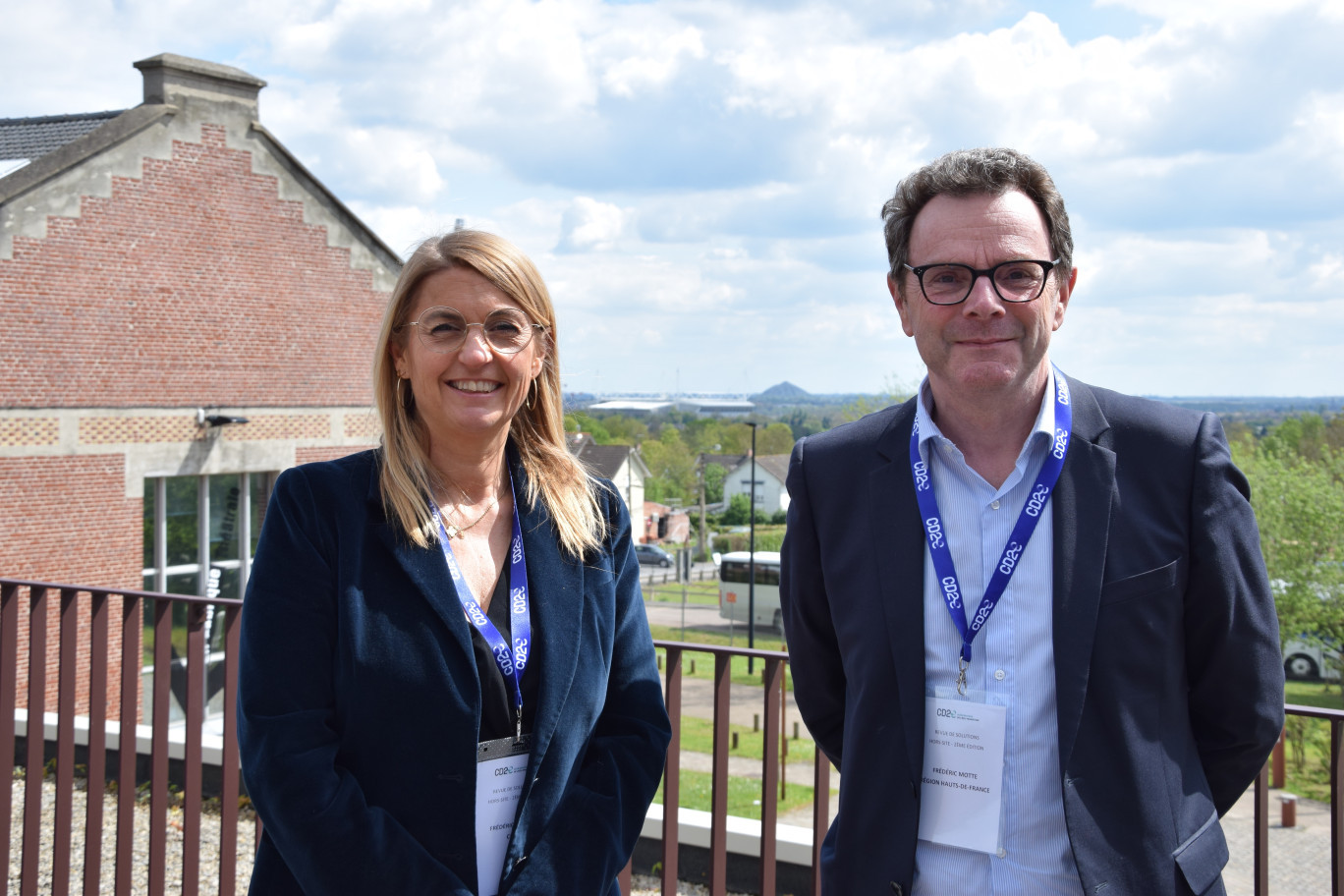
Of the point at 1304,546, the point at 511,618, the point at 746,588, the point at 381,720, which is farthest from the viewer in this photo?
the point at 746,588

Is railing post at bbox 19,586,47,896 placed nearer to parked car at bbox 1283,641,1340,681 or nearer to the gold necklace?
the gold necklace

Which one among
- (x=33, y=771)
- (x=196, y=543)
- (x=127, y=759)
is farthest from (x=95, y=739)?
(x=196, y=543)

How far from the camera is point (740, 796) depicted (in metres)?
22.0

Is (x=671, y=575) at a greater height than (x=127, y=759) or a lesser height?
lesser

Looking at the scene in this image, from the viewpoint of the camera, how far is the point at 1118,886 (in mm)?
1867

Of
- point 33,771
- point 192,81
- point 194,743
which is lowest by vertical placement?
point 33,771

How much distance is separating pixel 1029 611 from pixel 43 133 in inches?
872

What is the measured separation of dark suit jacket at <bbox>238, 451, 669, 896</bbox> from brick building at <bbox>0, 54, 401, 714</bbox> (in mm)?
15765

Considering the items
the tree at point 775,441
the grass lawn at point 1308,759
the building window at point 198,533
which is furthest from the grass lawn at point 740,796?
A: the tree at point 775,441

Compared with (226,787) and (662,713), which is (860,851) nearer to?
(662,713)

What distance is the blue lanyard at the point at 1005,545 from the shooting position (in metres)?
1.95

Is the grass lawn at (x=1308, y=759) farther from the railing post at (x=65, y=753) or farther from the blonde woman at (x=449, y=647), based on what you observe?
the blonde woman at (x=449, y=647)

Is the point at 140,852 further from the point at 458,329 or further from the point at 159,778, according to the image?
the point at 458,329

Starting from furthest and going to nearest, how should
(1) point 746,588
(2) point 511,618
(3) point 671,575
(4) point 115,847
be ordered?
(3) point 671,575 → (1) point 746,588 → (4) point 115,847 → (2) point 511,618
